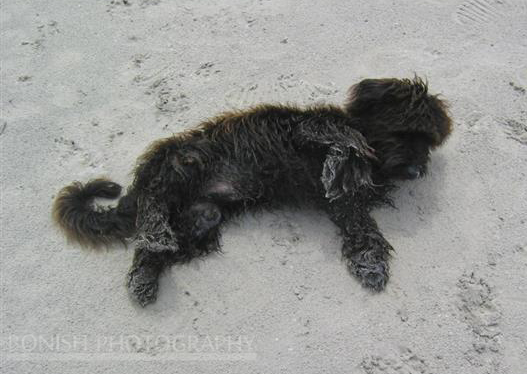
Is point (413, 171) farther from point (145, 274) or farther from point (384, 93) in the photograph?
point (145, 274)

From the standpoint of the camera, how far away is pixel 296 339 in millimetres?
3342

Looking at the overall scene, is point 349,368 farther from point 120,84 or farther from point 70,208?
point 120,84

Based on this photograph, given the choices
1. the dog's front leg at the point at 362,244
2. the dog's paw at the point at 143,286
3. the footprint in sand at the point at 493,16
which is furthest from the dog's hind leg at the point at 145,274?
the footprint in sand at the point at 493,16

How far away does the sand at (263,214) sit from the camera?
3340 millimetres

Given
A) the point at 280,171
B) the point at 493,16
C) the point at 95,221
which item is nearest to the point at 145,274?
the point at 95,221

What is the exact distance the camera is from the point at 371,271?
A: 11.7 feet

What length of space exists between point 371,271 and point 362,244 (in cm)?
20

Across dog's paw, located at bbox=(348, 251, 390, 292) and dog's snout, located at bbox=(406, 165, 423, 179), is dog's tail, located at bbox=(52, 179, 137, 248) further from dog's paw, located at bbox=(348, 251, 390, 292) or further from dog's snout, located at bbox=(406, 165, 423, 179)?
dog's snout, located at bbox=(406, 165, 423, 179)

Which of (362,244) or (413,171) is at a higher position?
(413,171)

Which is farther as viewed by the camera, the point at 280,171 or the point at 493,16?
the point at 493,16

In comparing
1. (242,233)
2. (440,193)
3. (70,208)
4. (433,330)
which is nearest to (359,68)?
(440,193)

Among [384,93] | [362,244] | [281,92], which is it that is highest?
[384,93]

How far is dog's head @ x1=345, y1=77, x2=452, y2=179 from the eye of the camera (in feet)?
12.1

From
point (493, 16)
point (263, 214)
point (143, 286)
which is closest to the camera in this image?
point (143, 286)
